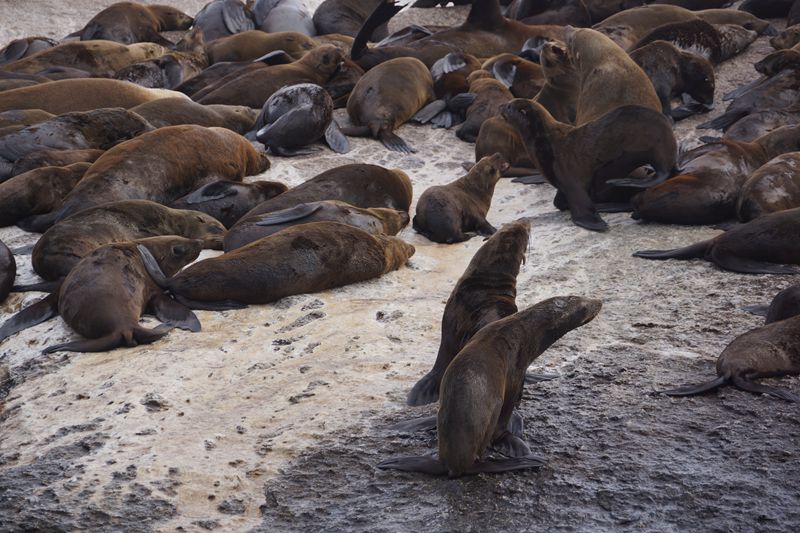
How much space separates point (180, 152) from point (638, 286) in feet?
12.6

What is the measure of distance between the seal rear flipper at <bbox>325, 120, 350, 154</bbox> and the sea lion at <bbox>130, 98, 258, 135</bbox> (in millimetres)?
→ 834

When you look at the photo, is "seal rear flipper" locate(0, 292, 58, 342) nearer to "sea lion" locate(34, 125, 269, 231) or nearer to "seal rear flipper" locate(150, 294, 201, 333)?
"seal rear flipper" locate(150, 294, 201, 333)

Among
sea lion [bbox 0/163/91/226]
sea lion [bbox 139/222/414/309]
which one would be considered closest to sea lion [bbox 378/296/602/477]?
sea lion [bbox 139/222/414/309]

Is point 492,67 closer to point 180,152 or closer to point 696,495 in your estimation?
point 180,152

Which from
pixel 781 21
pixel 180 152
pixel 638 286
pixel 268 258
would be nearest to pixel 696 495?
pixel 638 286

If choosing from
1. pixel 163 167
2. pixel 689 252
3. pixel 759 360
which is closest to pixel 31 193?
pixel 163 167

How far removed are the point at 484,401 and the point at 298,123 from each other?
611 cm

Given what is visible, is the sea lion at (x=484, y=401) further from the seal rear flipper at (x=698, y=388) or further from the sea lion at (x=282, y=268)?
the sea lion at (x=282, y=268)

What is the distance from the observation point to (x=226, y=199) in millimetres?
7402

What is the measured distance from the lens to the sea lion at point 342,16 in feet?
48.8

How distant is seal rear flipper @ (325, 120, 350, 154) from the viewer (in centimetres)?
916

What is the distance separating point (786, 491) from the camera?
3035 millimetres

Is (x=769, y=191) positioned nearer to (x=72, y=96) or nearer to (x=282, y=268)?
(x=282, y=268)

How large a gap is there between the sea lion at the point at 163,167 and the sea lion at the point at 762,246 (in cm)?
393
